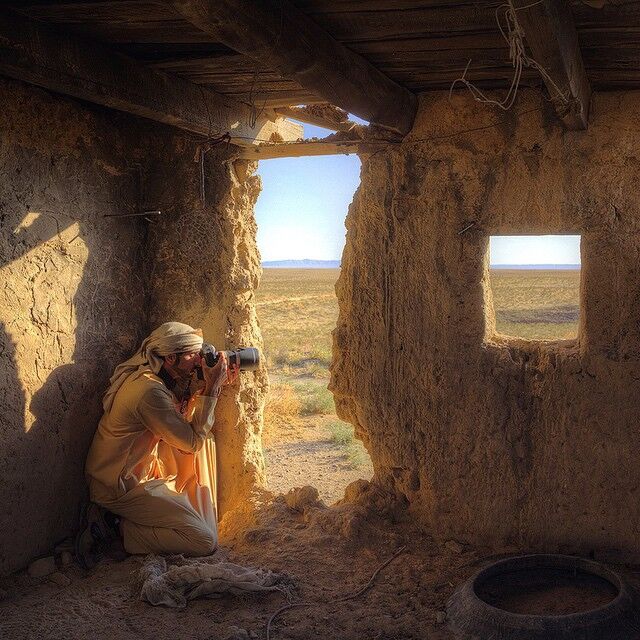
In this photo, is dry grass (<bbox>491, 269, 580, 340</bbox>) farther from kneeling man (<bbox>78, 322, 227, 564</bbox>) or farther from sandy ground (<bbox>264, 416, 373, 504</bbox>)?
kneeling man (<bbox>78, 322, 227, 564</bbox>)

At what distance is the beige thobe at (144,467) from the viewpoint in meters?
4.58

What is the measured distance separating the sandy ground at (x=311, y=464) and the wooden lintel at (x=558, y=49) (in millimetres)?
3703

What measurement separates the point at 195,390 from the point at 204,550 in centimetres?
98

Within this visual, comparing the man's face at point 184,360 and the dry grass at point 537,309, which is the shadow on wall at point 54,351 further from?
the dry grass at point 537,309

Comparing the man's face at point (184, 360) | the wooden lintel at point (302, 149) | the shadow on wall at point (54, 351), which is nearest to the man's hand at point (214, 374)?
the man's face at point (184, 360)

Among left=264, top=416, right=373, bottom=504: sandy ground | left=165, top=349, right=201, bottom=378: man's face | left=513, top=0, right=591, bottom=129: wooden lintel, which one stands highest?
left=513, top=0, right=591, bottom=129: wooden lintel

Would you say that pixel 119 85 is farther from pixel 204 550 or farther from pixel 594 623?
pixel 594 623

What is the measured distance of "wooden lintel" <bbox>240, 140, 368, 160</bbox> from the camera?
4793mm

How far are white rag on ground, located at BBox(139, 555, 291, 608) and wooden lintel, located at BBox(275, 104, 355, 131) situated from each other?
2792 mm

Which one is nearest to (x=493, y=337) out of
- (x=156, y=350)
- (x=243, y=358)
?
(x=243, y=358)

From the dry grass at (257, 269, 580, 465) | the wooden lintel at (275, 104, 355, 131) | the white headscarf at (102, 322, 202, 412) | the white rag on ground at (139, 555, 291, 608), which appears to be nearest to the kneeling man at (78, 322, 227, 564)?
the white headscarf at (102, 322, 202, 412)

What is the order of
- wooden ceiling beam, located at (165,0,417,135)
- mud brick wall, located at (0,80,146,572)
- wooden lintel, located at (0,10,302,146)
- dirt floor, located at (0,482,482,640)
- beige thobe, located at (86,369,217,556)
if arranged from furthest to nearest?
beige thobe, located at (86,369,217,556)
mud brick wall, located at (0,80,146,572)
dirt floor, located at (0,482,482,640)
wooden lintel, located at (0,10,302,146)
wooden ceiling beam, located at (165,0,417,135)

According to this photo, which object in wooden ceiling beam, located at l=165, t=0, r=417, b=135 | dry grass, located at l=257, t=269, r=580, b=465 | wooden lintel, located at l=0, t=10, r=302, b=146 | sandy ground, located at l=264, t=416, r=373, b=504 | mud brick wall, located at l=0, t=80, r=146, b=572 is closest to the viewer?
Result: wooden ceiling beam, located at l=165, t=0, r=417, b=135

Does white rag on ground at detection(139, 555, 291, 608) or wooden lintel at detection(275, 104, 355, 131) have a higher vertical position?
wooden lintel at detection(275, 104, 355, 131)
